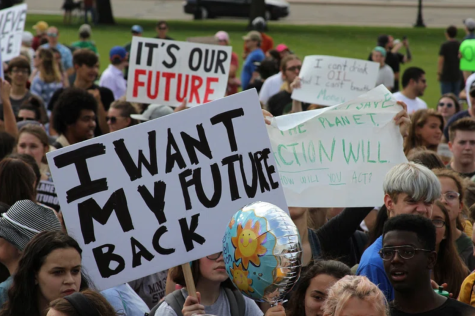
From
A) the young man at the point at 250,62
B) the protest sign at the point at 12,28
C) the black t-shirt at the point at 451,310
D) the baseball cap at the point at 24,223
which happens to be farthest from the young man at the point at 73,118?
the young man at the point at 250,62

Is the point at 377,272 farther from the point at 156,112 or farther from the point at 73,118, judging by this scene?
the point at 156,112

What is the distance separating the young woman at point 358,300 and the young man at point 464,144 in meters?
4.60

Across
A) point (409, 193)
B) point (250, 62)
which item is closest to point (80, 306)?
point (409, 193)

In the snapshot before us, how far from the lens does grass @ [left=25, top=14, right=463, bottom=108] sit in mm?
30214

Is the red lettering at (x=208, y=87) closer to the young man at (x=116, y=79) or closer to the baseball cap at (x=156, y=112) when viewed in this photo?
the baseball cap at (x=156, y=112)

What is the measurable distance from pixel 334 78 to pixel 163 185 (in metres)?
6.20

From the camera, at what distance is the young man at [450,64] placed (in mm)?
19484

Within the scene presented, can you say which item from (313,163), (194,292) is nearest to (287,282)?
(194,292)

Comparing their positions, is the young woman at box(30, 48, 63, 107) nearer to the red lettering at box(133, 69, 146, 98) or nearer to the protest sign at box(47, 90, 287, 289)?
the red lettering at box(133, 69, 146, 98)

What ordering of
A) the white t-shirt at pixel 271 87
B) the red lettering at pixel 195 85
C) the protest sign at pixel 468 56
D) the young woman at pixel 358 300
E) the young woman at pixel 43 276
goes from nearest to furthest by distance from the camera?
the young woman at pixel 358 300
the young woman at pixel 43 276
the red lettering at pixel 195 85
the protest sign at pixel 468 56
the white t-shirt at pixel 271 87

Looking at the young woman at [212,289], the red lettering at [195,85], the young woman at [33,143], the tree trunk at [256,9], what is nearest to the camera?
the young woman at [212,289]

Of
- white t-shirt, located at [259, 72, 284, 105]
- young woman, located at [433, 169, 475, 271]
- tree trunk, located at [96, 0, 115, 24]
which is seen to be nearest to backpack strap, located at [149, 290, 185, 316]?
young woman, located at [433, 169, 475, 271]

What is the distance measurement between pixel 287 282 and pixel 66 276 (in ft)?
3.80

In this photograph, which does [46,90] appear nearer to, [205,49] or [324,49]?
[205,49]
